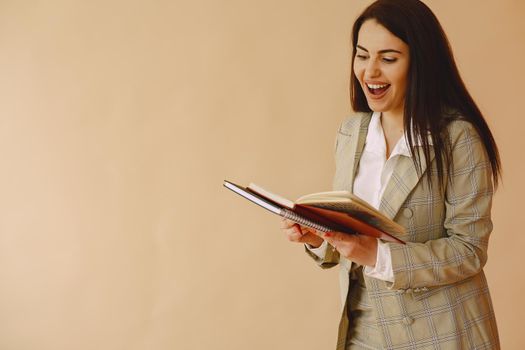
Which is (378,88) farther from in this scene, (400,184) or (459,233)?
(459,233)

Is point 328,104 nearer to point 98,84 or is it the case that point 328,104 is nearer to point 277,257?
point 277,257

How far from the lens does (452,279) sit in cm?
153

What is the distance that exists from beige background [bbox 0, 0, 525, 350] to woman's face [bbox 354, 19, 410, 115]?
1033 mm

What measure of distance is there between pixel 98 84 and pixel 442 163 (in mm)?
1557

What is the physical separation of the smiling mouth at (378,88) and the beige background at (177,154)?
1.04 m

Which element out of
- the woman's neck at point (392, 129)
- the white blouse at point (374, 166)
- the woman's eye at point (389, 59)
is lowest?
the white blouse at point (374, 166)

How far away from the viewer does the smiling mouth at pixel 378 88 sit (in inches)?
64.5

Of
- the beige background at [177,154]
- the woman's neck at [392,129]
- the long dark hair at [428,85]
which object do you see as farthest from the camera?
the beige background at [177,154]

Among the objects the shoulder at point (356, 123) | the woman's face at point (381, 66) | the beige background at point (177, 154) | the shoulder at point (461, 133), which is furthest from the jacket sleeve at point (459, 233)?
the beige background at point (177, 154)

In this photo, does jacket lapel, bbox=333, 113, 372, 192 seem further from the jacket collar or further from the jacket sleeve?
the jacket sleeve

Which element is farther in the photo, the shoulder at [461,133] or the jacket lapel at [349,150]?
the jacket lapel at [349,150]

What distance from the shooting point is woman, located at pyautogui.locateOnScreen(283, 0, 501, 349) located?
4.96 ft

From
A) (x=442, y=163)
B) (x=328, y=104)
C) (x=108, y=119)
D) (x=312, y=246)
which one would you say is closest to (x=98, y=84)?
(x=108, y=119)

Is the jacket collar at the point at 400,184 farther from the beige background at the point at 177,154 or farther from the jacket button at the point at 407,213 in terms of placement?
the beige background at the point at 177,154
